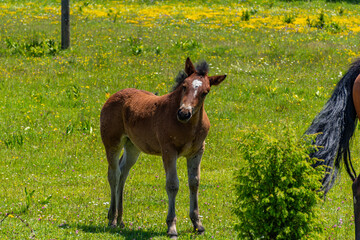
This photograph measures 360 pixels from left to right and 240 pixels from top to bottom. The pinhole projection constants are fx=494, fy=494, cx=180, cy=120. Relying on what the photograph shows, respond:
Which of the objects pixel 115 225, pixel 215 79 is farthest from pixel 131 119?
pixel 115 225

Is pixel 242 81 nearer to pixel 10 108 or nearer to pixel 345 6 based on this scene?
pixel 10 108

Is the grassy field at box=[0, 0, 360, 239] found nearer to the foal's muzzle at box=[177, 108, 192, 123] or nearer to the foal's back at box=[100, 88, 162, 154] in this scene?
the foal's muzzle at box=[177, 108, 192, 123]

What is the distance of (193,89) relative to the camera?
6.50m

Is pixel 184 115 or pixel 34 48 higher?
pixel 184 115

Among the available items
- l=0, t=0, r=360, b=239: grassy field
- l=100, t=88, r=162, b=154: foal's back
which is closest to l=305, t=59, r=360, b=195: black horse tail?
l=0, t=0, r=360, b=239: grassy field

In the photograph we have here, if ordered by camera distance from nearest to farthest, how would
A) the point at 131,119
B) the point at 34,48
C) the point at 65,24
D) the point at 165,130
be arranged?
the point at 165,130, the point at 131,119, the point at 34,48, the point at 65,24

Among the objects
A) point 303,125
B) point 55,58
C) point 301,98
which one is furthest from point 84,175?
point 55,58

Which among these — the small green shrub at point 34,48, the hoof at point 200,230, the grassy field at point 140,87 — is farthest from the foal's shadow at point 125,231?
the small green shrub at point 34,48

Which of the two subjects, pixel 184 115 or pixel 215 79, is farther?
pixel 215 79

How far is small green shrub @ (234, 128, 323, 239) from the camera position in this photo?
512 cm

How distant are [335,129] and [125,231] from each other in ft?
10.9

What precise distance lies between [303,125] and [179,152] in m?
7.85

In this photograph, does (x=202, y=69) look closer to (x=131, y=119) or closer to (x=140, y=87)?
(x=131, y=119)

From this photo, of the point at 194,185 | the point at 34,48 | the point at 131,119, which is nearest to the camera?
the point at 194,185
